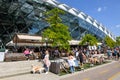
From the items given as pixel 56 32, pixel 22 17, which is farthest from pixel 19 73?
pixel 22 17

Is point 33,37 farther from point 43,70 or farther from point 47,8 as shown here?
point 47,8

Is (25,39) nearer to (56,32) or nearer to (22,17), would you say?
(56,32)

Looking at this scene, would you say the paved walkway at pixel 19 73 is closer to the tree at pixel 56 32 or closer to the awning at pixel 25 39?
the tree at pixel 56 32

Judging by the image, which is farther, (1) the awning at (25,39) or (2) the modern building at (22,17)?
(2) the modern building at (22,17)

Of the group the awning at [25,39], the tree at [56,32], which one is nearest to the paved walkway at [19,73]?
the tree at [56,32]

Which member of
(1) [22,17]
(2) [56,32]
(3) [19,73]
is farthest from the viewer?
(1) [22,17]

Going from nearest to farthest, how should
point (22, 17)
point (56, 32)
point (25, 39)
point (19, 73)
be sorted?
point (19, 73) < point (56, 32) < point (25, 39) < point (22, 17)

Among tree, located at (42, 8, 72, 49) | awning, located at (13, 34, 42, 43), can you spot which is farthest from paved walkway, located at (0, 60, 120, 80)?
awning, located at (13, 34, 42, 43)

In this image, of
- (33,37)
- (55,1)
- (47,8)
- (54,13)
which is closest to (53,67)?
(54,13)

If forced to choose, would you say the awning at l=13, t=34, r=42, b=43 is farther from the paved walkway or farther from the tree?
the paved walkway

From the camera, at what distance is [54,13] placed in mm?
27891

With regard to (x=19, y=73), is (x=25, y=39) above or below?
above

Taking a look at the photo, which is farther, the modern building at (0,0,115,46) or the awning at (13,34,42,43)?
the modern building at (0,0,115,46)

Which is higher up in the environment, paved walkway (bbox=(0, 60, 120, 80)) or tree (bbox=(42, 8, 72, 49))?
tree (bbox=(42, 8, 72, 49))
